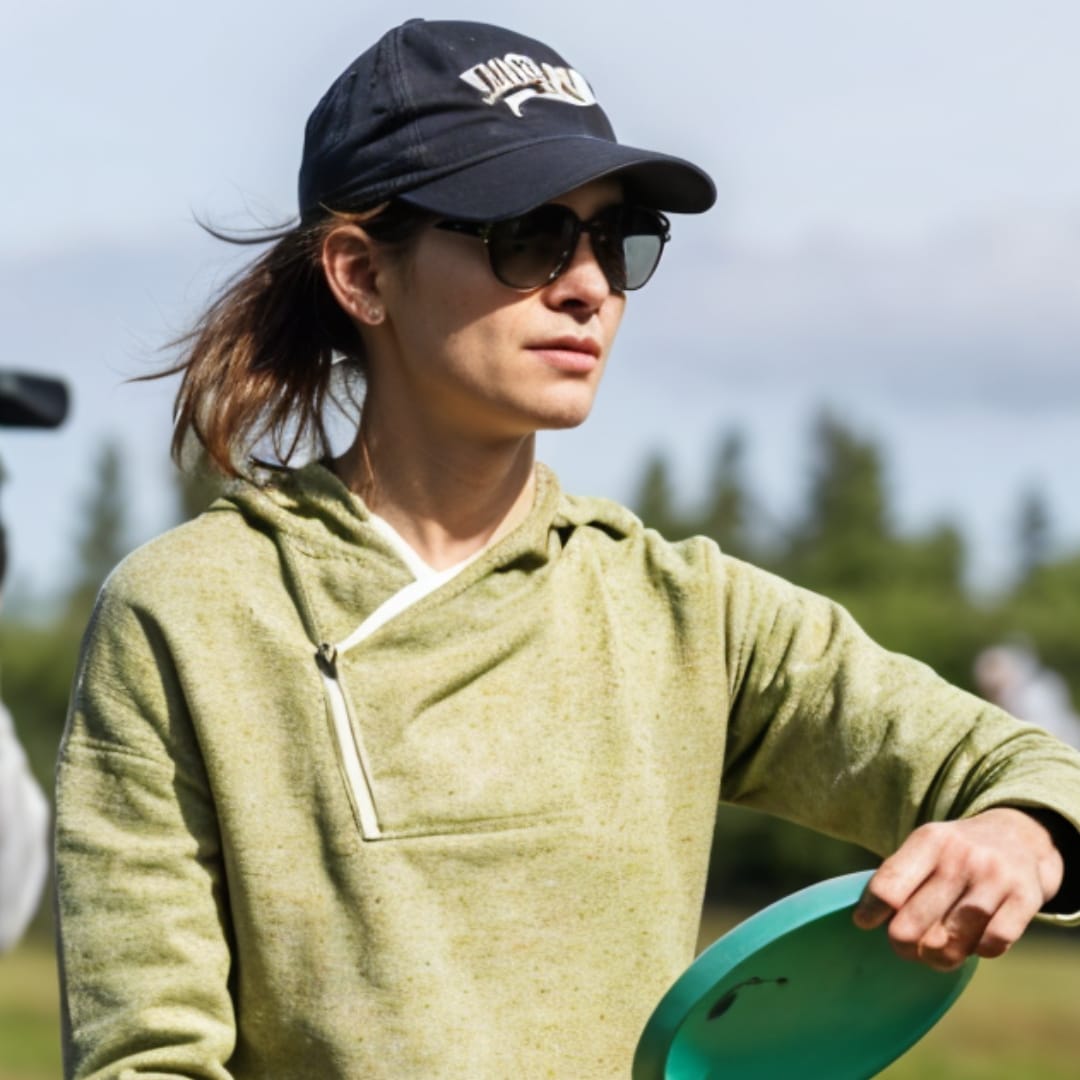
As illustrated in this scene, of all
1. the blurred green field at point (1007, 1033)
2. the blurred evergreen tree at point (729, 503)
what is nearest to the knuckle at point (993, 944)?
Result: the blurred green field at point (1007, 1033)

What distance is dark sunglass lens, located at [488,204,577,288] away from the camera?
122 inches

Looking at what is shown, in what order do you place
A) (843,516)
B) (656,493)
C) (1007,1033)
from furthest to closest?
(656,493) → (843,516) → (1007,1033)

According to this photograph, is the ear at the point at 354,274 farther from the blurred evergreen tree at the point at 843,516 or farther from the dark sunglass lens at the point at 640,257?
the blurred evergreen tree at the point at 843,516

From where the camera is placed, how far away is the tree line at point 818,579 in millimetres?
29781

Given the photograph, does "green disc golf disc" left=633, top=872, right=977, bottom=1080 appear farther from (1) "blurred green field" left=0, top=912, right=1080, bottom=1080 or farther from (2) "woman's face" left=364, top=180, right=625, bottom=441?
(1) "blurred green field" left=0, top=912, right=1080, bottom=1080

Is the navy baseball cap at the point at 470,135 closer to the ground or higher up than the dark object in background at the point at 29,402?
higher up

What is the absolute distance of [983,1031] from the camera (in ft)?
48.2

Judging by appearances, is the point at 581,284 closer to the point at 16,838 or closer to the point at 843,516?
the point at 16,838

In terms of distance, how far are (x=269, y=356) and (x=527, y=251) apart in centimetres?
53

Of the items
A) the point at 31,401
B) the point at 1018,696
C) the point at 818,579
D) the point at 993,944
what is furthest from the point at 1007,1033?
the point at 818,579

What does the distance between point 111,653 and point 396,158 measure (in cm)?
77

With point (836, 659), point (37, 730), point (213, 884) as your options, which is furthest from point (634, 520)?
point (37, 730)

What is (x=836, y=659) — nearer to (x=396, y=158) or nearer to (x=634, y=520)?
(x=634, y=520)

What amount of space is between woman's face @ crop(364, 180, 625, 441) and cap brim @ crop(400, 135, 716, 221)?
0.16ft
